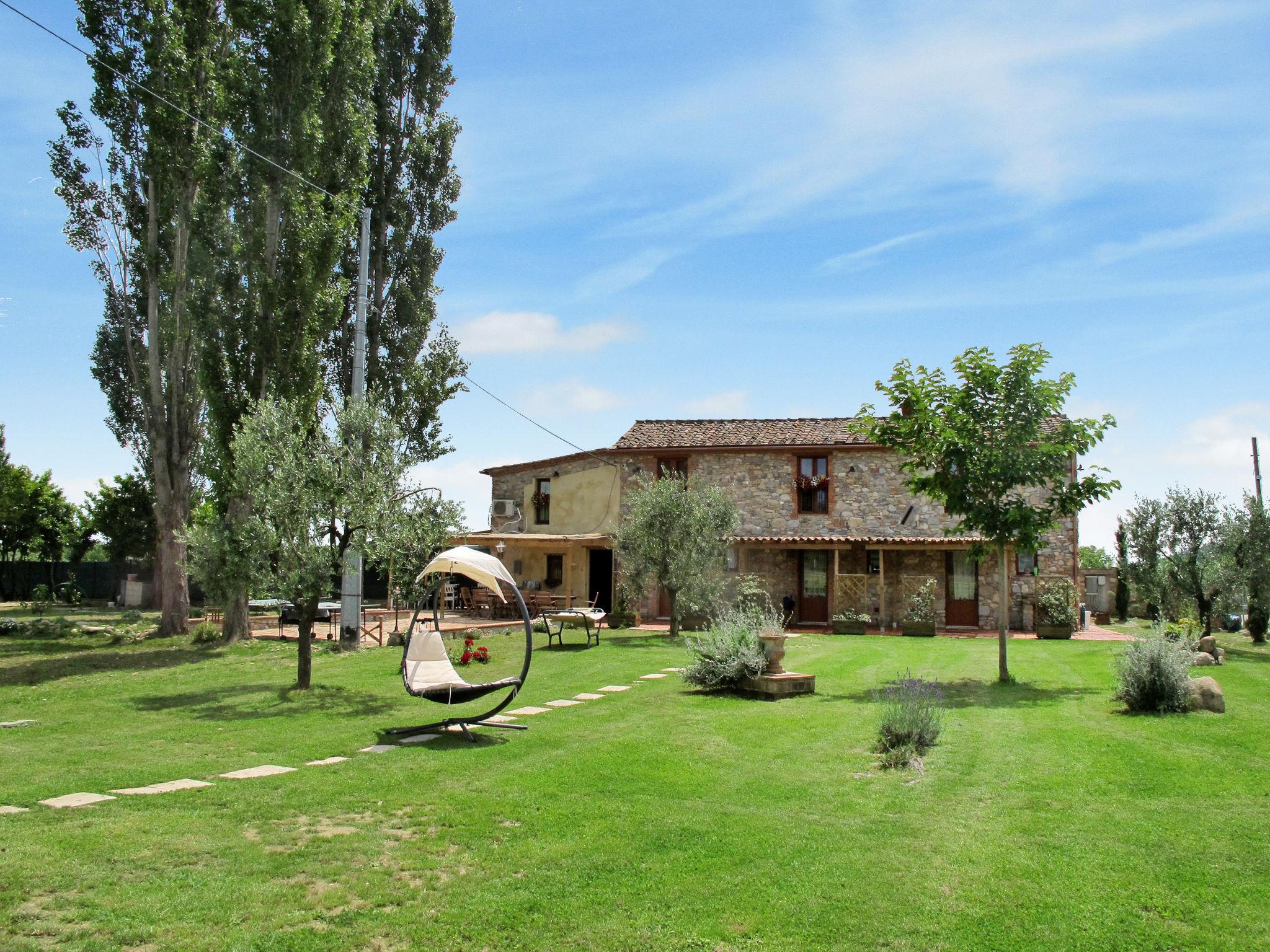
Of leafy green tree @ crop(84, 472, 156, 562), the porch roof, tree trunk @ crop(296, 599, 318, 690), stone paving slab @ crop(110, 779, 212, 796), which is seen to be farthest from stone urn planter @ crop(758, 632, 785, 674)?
leafy green tree @ crop(84, 472, 156, 562)

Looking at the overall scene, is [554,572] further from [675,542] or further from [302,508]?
[302,508]

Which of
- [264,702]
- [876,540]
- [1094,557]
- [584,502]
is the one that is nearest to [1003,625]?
[264,702]

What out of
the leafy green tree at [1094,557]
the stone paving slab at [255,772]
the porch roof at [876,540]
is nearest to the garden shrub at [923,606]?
the porch roof at [876,540]

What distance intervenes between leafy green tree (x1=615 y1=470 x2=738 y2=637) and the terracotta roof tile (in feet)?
21.6

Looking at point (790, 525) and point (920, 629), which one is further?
point (790, 525)

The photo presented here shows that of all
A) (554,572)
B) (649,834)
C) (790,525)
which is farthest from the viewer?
(554,572)

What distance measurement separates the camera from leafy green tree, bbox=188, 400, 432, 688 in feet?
33.6

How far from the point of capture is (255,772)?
661cm

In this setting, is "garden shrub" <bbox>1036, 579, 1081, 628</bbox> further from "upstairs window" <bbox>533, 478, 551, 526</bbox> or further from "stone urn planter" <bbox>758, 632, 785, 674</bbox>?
"upstairs window" <bbox>533, 478, 551, 526</bbox>

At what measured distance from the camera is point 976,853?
15.9 feet

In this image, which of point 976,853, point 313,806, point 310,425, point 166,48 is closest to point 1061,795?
point 976,853

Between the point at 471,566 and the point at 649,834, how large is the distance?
4235 millimetres

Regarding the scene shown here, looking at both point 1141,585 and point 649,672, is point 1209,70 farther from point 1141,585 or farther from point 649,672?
point 1141,585

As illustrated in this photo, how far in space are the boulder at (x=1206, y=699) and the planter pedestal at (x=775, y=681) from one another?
3.94 m
